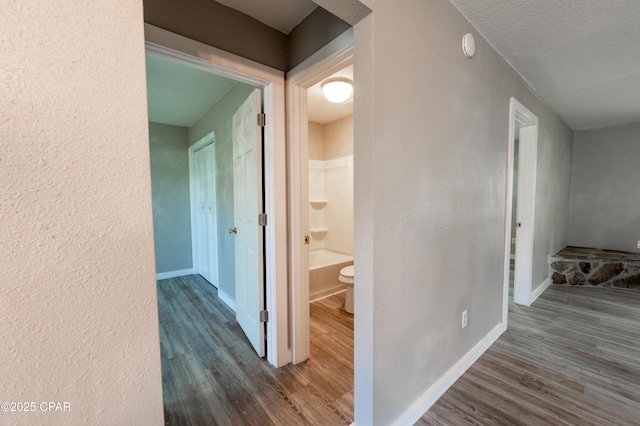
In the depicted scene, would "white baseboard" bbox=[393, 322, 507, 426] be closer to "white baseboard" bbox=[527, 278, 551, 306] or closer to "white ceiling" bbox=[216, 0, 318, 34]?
"white baseboard" bbox=[527, 278, 551, 306]

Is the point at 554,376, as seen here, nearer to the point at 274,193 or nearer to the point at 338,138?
the point at 274,193

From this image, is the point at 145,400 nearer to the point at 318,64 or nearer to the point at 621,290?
the point at 318,64

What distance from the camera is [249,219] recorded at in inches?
80.0

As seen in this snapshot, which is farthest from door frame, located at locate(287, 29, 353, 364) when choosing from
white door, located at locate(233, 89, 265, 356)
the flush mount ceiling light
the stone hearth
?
the stone hearth

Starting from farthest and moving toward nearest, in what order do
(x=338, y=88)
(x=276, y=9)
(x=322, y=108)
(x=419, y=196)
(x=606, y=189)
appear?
(x=606, y=189) → (x=322, y=108) → (x=338, y=88) → (x=276, y=9) → (x=419, y=196)

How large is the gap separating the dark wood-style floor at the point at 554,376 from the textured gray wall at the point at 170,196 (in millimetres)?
3884

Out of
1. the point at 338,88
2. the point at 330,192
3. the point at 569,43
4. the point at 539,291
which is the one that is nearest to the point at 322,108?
the point at 338,88

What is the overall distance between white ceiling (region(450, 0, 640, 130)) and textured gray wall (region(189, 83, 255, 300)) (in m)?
2.06

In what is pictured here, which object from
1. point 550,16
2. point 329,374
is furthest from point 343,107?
point 329,374

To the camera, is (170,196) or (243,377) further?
(170,196)

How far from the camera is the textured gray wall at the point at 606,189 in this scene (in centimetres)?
384

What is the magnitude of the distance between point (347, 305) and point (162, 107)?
3.17 metres

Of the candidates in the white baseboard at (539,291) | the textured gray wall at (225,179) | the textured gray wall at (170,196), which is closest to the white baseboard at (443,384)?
the white baseboard at (539,291)

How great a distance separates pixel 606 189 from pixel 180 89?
237 inches
